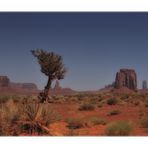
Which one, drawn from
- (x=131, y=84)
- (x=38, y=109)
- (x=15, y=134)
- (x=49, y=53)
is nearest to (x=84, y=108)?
(x=49, y=53)

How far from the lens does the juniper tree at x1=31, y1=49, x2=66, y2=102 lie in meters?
24.7

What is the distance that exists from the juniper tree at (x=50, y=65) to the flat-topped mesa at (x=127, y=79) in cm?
8193

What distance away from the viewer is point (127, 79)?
108062 mm

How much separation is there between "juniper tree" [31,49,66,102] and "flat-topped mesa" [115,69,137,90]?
81.9 metres

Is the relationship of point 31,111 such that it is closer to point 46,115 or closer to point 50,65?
point 46,115

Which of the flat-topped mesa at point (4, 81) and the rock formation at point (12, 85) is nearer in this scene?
the flat-topped mesa at point (4, 81)

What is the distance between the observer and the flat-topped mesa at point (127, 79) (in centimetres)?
10644

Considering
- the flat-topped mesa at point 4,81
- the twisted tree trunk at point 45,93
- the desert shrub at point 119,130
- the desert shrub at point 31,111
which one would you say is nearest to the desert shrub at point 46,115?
the desert shrub at point 31,111

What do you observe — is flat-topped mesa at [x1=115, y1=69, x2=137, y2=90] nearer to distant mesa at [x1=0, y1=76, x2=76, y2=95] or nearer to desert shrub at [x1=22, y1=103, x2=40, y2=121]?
distant mesa at [x1=0, y1=76, x2=76, y2=95]

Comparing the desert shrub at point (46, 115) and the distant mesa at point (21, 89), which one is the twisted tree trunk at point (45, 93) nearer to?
the desert shrub at point (46, 115)

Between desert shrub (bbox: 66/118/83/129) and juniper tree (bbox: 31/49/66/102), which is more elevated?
juniper tree (bbox: 31/49/66/102)

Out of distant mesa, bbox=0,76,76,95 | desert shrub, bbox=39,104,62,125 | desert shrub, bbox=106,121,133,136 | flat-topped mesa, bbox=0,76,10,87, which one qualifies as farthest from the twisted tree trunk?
flat-topped mesa, bbox=0,76,10,87

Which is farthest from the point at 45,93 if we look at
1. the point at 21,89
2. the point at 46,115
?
the point at 21,89
